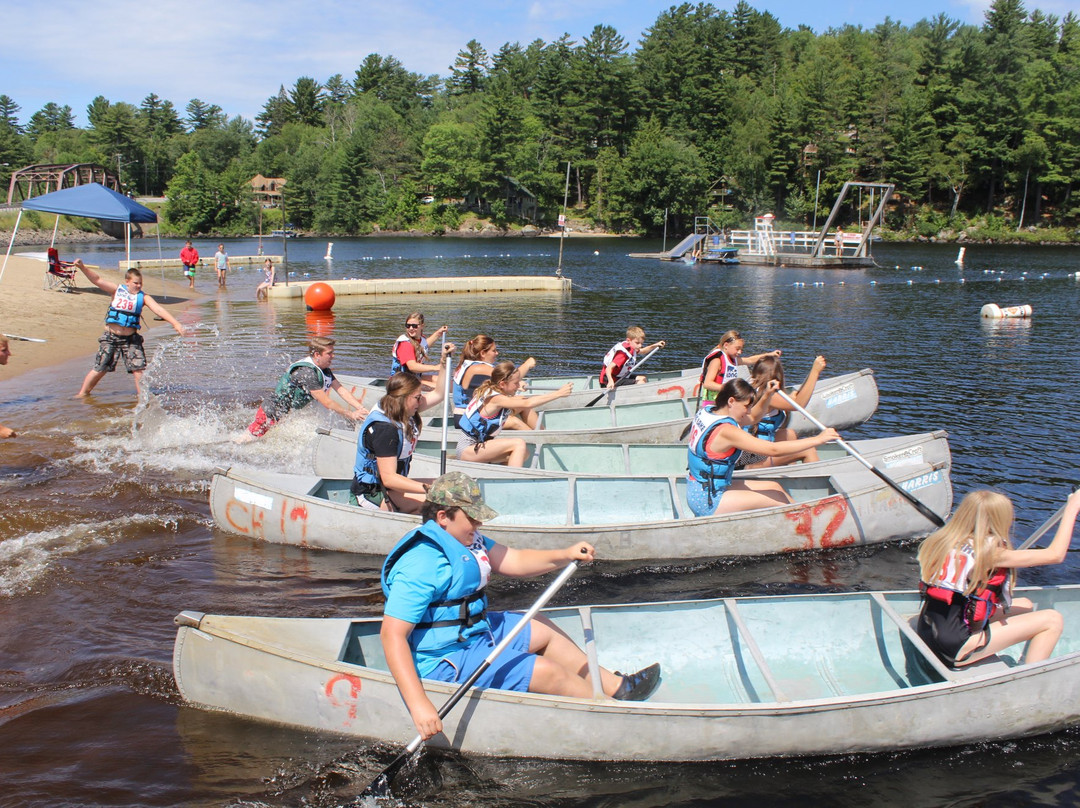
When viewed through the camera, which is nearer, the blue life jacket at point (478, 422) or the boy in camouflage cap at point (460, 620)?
the boy in camouflage cap at point (460, 620)

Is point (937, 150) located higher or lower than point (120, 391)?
higher

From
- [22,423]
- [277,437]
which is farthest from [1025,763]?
[22,423]

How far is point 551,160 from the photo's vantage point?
9156 cm

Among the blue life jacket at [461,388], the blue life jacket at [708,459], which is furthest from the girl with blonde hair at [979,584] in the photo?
the blue life jacket at [461,388]

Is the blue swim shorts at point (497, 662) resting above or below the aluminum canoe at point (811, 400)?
below

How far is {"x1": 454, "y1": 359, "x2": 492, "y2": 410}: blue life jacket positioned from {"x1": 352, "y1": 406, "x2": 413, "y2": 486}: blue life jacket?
293 centimetres

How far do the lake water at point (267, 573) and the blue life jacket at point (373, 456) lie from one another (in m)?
1.10

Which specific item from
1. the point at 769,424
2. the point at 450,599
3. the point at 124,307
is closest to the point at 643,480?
the point at 769,424

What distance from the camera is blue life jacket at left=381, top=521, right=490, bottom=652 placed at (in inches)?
165

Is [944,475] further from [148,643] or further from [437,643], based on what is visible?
[148,643]

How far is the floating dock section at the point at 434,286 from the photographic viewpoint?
30.3 m

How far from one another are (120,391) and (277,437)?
5185 mm

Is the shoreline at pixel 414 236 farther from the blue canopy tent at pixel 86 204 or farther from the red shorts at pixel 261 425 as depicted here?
the red shorts at pixel 261 425

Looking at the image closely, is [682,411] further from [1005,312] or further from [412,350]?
[1005,312]
